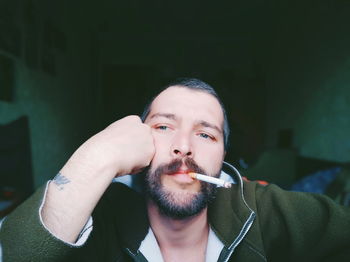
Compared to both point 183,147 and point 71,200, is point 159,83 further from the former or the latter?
point 71,200

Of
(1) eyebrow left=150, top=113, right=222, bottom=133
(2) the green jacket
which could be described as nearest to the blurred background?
(2) the green jacket

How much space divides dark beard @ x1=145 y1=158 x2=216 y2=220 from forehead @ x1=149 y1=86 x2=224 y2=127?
19 centimetres

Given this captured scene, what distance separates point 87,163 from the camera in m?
0.64

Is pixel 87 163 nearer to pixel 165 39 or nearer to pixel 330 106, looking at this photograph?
pixel 330 106

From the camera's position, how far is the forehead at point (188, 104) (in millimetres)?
914

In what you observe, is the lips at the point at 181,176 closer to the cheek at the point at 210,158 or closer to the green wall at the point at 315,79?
the cheek at the point at 210,158

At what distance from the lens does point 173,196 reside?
79 centimetres

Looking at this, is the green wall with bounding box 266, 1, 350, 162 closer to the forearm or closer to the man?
the man

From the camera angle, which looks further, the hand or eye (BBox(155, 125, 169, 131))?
eye (BBox(155, 125, 169, 131))

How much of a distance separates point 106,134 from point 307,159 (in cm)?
245

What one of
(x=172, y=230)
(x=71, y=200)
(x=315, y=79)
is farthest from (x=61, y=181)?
(x=315, y=79)

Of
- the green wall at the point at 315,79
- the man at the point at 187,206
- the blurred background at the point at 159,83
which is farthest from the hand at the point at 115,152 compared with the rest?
the green wall at the point at 315,79


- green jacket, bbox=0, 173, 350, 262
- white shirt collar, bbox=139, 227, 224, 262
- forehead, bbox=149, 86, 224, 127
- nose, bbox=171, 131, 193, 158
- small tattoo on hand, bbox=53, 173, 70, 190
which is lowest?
white shirt collar, bbox=139, 227, 224, 262

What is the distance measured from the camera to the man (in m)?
0.76
